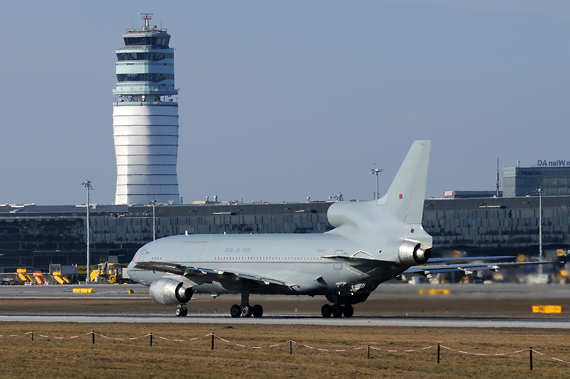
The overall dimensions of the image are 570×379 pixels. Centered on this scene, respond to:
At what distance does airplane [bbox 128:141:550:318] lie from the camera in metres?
54.7

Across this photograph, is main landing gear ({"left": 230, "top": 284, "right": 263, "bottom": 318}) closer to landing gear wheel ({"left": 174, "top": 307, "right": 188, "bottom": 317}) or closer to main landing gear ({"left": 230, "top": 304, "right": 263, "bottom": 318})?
main landing gear ({"left": 230, "top": 304, "right": 263, "bottom": 318})

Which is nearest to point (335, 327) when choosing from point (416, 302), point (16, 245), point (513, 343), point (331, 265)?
point (331, 265)

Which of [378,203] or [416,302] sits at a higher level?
[378,203]

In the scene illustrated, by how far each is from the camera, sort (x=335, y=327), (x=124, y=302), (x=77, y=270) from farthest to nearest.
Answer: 1. (x=77, y=270)
2. (x=124, y=302)
3. (x=335, y=327)

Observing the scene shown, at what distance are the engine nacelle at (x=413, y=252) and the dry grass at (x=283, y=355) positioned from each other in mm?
5043

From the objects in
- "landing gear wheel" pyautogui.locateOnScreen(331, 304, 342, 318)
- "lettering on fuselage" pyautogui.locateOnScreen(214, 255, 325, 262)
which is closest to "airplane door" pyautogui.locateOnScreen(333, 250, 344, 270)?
"lettering on fuselage" pyautogui.locateOnScreen(214, 255, 325, 262)

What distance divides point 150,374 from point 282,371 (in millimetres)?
4626

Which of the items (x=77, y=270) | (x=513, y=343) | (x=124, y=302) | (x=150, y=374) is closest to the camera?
(x=150, y=374)

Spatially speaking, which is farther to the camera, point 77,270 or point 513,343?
point 77,270

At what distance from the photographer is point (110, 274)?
481 ft

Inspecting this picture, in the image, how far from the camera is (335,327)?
5169cm

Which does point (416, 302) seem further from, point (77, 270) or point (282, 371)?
point (77, 270)

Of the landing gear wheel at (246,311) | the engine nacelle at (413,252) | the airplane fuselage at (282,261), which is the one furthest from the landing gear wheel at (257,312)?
the engine nacelle at (413,252)

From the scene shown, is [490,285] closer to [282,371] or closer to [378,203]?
[378,203]
